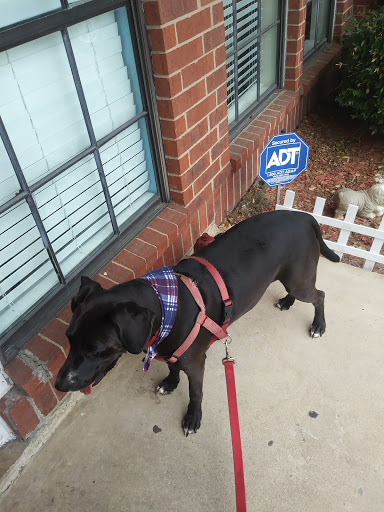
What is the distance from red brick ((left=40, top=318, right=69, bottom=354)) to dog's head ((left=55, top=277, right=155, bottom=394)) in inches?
21.0

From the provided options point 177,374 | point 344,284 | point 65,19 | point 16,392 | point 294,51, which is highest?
point 65,19

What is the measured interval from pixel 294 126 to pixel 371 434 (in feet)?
13.6

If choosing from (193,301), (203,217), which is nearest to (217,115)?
(203,217)

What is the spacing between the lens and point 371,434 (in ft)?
7.86

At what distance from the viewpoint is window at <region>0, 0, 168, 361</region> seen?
6.67 feet

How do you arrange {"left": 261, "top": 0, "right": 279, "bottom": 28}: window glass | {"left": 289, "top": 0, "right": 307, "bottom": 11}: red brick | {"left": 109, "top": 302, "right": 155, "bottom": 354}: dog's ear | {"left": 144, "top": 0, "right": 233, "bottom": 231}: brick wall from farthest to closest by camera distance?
{"left": 289, "top": 0, "right": 307, "bottom": 11}: red brick, {"left": 261, "top": 0, "right": 279, "bottom": 28}: window glass, {"left": 144, "top": 0, "right": 233, "bottom": 231}: brick wall, {"left": 109, "top": 302, "right": 155, "bottom": 354}: dog's ear

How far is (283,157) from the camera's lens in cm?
330

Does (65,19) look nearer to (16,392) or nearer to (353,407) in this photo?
(16,392)

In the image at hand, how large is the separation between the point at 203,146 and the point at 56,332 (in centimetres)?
184

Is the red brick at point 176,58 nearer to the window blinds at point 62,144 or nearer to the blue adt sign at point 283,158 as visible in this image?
the window blinds at point 62,144

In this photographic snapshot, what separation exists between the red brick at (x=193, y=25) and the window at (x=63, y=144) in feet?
0.89

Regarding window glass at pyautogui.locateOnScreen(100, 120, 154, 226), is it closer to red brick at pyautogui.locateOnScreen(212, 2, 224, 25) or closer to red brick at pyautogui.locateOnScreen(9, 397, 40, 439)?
red brick at pyautogui.locateOnScreen(212, 2, 224, 25)

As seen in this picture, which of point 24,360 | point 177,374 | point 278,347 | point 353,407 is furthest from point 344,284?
point 24,360

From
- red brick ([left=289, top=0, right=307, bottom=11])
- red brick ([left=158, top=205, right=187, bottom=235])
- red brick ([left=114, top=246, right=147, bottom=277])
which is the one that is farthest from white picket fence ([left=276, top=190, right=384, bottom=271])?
red brick ([left=289, top=0, right=307, bottom=11])
